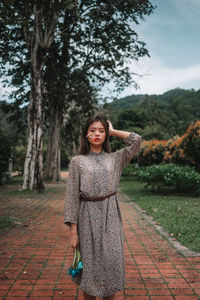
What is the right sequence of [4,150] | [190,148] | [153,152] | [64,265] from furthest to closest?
[153,152] < [4,150] < [190,148] < [64,265]

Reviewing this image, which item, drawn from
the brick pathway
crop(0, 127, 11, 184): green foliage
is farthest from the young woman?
crop(0, 127, 11, 184): green foliage

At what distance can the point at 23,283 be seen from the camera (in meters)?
3.40

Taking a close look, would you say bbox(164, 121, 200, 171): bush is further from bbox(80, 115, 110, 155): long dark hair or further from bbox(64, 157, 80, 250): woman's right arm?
bbox(64, 157, 80, 250): woman's right arm

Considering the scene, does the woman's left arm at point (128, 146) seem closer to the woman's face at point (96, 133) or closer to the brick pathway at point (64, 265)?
the woman's face at point (96, 133)

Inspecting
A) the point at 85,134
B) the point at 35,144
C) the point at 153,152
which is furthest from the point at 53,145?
the point at 85,134

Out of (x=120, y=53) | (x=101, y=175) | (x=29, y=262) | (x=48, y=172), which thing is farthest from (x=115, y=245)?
(x=48, y=172)

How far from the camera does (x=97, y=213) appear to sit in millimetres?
2393

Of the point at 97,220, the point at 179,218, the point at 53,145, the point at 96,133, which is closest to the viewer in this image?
the point at 97,220

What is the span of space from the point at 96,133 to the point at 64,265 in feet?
7.54

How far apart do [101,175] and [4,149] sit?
1206 centimetres

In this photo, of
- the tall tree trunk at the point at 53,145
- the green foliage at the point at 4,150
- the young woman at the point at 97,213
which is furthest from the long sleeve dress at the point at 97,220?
the tall tree trunk at the point at 53,145

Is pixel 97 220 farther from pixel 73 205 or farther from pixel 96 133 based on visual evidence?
pixel 96 133

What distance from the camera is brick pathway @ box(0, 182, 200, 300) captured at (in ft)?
10.5

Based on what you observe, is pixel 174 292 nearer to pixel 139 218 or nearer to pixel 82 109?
pixel 139 218
